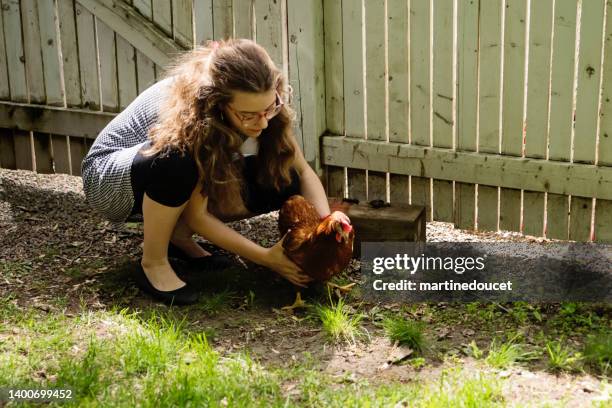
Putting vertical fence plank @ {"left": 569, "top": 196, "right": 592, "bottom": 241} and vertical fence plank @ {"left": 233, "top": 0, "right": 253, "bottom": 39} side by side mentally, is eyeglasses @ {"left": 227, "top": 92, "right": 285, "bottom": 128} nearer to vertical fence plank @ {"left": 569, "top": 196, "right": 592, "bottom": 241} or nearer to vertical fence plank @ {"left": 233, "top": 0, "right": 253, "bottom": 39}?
vertical fence plank @ {"left": 233, "top": 0, "right": 253, "bottom": 39}

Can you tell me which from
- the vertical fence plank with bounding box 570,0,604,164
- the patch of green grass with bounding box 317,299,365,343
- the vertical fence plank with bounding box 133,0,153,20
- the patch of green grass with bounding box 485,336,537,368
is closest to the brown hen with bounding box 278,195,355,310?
the patch of green grass with bounding box 317,299,365,343

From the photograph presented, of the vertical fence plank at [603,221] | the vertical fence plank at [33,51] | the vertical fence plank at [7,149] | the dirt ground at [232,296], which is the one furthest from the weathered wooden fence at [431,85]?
the vertical fence plank at [7,149]

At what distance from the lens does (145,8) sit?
5133mm

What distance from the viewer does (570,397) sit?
2986mm

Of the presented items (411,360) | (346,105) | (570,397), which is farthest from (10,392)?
(346,105)

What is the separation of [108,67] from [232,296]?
2.01 m

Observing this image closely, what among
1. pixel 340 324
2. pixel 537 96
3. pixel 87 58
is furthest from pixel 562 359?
pixel 87 58

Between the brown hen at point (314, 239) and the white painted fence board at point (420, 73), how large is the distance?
1057mm

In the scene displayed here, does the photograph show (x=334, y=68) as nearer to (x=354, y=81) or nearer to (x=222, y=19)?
(x=354, y=81)

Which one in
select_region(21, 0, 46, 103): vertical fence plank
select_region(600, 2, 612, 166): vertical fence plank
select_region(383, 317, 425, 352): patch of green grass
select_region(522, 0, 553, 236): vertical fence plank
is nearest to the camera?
select_region(383, 317, 425, 352): patch of green grass

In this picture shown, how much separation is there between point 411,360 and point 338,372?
11.0 inches

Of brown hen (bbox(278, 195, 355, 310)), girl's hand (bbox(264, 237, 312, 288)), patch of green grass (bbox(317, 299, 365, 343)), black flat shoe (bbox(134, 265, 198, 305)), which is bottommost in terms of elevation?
patch of green grass (bbox(317, 299, 365, 343))

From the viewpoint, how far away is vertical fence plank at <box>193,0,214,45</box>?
4922mm

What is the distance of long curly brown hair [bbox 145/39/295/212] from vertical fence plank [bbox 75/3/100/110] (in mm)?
1680
